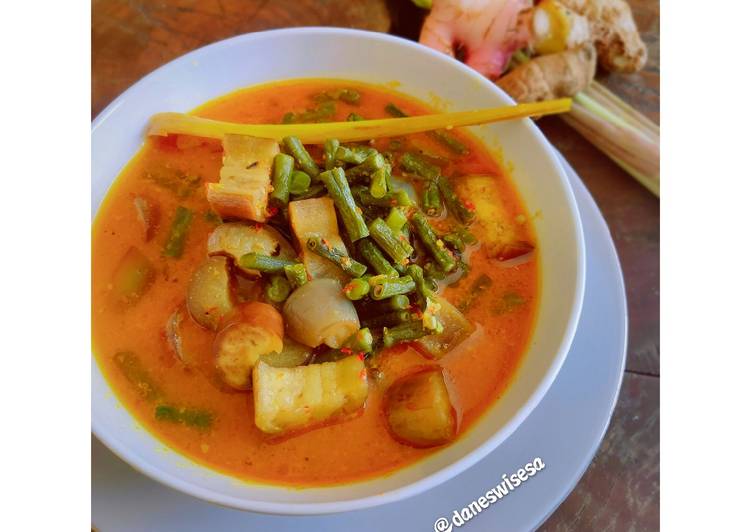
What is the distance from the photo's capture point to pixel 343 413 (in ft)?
7.16

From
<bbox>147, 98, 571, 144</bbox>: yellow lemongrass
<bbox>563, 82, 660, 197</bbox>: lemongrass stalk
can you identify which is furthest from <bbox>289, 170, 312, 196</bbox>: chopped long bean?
<bbox>563, 82, 660, 197</bbox>: lemongrass stalk

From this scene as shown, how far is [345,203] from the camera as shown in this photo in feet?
7.81

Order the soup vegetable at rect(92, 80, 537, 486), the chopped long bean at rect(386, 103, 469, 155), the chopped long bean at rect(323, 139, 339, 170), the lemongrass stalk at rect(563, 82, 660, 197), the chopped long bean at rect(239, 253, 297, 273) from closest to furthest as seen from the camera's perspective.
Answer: the soup vegetable at rect(92, 80, 537, 486)
the chopped long bean at rect(239, 253, 297, 273)
the chopped long bean at rect(323, 139, 339, 170)
the chopped long bean at rect(386, 103, 469, 155)
the lemongrass stalk at rect(563, 82, 660, 197)

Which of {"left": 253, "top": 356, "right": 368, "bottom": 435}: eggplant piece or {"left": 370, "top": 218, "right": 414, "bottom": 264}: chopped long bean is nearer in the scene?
{"left": 253, "top": 356, "right": 368, "bottom": 435}: eggplant piece

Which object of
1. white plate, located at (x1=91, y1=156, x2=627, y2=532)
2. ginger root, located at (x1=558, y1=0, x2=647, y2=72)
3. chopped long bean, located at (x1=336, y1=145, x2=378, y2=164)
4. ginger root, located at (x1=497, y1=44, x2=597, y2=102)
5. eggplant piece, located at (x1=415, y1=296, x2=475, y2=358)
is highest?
ginger root, located at (x1=558, y1=0, x2=647, y2=72)

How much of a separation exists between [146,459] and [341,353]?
2.20ft

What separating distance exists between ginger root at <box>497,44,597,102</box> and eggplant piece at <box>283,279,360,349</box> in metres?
1.63

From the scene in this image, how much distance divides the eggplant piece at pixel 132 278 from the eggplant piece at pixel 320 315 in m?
0.55

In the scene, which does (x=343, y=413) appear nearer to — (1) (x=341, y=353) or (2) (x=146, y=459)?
(1) (x=341, y=353)

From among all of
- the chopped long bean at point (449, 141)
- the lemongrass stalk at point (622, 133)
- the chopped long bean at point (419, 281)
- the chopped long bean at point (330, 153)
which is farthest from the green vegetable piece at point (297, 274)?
the lemongrass stalk at point (622, 133)

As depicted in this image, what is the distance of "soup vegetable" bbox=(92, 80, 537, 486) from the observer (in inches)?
85.0

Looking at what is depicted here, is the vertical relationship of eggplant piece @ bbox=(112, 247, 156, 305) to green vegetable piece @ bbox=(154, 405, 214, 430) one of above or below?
above

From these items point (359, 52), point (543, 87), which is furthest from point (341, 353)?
point (543, 87)

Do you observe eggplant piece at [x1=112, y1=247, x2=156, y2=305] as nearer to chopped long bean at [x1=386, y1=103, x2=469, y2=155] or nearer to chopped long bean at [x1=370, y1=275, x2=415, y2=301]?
chopped long bean at [x1=370, y1=275, x2=415, y2=301]
